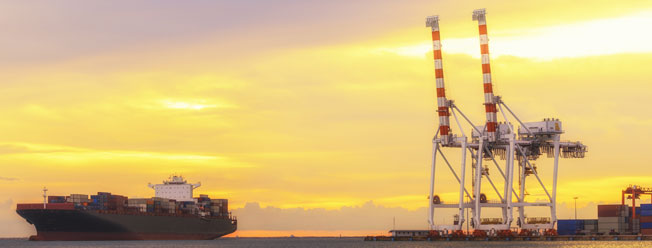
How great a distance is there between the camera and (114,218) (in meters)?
118

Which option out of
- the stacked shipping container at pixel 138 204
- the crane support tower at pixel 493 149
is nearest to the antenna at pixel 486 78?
the crane support tower at pixel 493 149

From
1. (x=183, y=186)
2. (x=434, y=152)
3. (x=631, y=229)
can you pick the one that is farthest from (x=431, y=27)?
(x=183, y=186)

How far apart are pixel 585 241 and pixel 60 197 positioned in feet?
233

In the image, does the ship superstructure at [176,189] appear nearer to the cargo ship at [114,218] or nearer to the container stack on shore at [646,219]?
the cargo ship at [114,218]

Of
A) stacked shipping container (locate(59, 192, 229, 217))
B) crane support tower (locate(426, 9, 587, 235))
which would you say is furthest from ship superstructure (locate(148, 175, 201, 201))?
crane support tower (locate(426, 9, 587, 235))

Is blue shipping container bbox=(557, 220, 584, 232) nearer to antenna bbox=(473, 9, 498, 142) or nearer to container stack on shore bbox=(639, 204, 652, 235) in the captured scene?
Result: container stack on shore bbox=(639, 204, 652, 235)

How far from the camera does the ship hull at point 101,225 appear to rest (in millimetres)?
113500

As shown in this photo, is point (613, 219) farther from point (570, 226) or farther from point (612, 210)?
point (570, 226)

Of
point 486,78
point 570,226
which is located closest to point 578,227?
point 570,226

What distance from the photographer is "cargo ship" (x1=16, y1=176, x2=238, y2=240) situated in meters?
114

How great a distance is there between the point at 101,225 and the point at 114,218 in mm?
2172

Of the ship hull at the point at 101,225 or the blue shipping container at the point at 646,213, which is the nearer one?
the blue shipping container at the point at 646,213

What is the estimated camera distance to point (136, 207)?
412 ft

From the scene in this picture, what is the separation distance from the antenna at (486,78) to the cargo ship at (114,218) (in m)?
55.2
